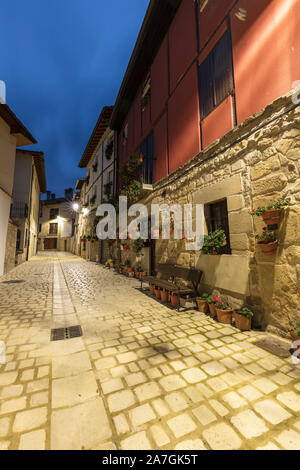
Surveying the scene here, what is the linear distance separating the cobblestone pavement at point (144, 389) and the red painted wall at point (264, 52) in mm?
3968

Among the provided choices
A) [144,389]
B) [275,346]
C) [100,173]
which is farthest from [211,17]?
[100,173]

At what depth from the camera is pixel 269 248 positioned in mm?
2963

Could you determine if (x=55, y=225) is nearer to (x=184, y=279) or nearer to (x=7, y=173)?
(x=7, y=173)

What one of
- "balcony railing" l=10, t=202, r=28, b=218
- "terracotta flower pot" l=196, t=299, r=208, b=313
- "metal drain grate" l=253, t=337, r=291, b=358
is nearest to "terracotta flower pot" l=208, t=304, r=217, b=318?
"terracotta flower pot" l=196, t=299, r=208, b=313

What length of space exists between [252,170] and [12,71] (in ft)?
499

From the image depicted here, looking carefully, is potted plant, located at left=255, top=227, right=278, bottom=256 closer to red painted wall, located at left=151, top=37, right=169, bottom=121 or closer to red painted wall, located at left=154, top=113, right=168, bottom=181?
red painted wall, located at left=154, top=113, right=168, bottom=181

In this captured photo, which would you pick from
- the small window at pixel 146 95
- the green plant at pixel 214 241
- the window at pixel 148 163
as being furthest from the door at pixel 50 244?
the green plant at pixel 214 241

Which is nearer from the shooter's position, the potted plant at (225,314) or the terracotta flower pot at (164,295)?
the potted plant at (225,314)

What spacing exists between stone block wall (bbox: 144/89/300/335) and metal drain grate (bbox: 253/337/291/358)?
0.19 metres

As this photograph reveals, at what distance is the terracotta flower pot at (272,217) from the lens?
2.90 meters

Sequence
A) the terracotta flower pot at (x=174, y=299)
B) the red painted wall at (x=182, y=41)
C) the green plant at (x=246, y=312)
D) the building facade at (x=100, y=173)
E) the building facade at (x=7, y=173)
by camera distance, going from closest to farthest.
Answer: the green plant at (x=246, y=312)
the terracotta flower pot at (x=174, y=299)
the red painted wall at (x=182, y=41)
the building facade at (x=7, y=173)
the building facade at (x=100, y=173)

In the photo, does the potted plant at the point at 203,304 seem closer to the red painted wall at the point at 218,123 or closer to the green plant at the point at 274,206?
the green plant at the point at 274,206

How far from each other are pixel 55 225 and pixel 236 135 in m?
33.4

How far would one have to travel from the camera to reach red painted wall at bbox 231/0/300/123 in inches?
116
